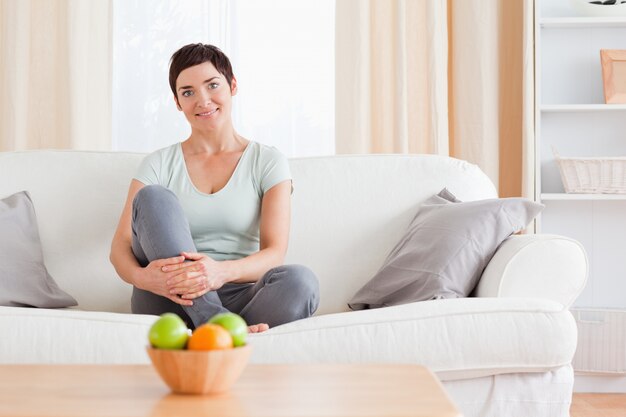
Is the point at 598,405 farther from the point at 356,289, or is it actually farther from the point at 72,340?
the point at 72,340

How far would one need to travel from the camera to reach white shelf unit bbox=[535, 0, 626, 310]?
3648 mm

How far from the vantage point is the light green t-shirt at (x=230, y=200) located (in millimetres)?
2395

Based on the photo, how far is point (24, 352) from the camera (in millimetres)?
1907

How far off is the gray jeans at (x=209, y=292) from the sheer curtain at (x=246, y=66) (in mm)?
1711

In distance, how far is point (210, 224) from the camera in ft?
7.86

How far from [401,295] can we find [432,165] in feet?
1.82

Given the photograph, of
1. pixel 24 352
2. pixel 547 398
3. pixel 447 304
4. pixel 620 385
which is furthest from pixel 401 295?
pixel 620 385

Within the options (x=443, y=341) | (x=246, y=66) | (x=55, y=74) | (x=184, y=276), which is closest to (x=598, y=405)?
(x=443, y=341)

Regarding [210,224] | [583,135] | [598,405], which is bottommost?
[598,405]

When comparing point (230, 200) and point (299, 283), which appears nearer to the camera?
point (299, 283)

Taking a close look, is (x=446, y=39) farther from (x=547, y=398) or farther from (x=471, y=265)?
(x=547, y=398)

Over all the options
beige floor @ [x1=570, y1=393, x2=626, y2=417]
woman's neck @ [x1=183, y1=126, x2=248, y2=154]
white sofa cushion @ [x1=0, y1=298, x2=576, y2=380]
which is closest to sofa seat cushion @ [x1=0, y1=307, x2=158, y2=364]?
white sofa cushion @ [x1=0, y1=298, x2=576, y2=380]

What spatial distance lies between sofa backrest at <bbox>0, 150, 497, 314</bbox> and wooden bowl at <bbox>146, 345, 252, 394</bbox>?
1313mm

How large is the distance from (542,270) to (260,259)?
0.73m
